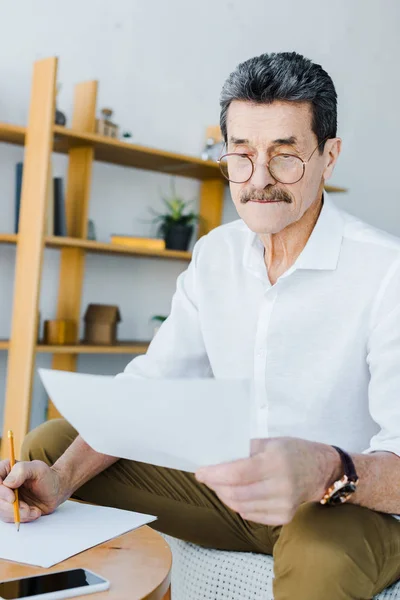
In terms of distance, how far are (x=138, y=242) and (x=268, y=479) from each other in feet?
8.30

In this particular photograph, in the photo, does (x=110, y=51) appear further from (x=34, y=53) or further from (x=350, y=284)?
(x=350, y=284)

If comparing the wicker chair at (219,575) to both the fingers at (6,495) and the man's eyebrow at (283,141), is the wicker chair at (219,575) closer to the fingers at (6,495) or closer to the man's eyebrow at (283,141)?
the fingers at (6,495)

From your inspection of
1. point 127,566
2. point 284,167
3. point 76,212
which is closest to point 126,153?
point 76,212

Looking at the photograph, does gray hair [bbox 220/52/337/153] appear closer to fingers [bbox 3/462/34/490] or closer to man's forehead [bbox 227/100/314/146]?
man's forehead [bbox 227/100/314/146]

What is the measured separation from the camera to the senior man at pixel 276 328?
126 cm

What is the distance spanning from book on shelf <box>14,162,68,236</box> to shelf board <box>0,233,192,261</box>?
5 cm

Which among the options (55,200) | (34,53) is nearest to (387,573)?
(55,200)

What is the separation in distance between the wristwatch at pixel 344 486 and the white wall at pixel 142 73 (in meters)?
2.42

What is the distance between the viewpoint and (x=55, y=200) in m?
3.06

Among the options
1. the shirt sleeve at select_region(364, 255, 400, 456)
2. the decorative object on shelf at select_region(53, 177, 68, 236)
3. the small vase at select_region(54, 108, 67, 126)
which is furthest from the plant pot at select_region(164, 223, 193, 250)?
the shirt sleeve at select_region(364, 255, 400, 456)

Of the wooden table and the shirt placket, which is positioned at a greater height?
the shirt placket

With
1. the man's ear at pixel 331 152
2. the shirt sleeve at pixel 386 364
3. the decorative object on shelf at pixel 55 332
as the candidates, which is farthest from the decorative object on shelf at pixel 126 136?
the shirt sleeve at pixel 386 364

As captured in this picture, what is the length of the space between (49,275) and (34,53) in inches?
37.4

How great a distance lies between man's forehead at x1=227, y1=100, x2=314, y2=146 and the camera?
1.39 metres
